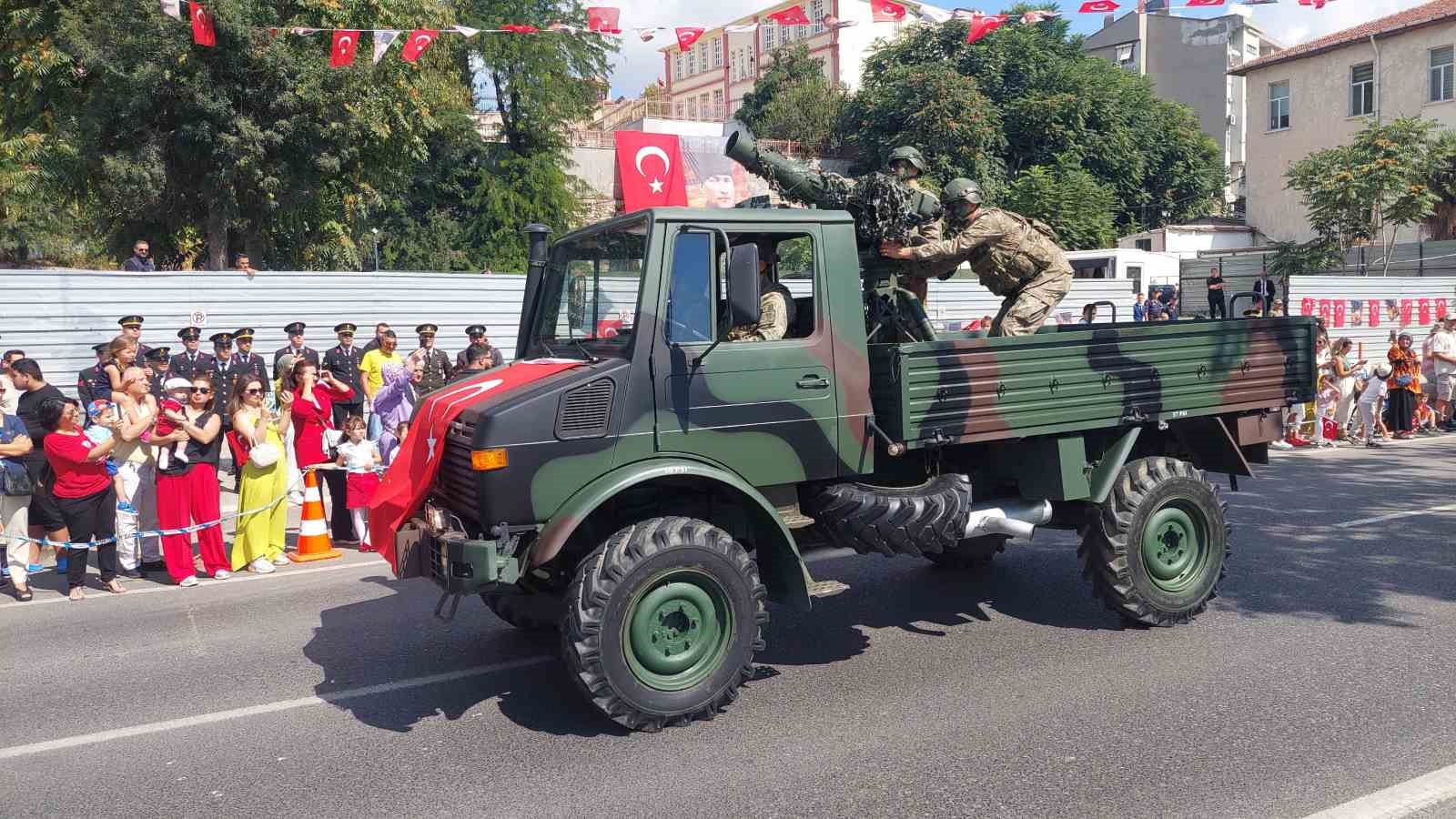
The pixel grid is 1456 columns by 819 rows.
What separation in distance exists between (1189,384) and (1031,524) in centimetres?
145

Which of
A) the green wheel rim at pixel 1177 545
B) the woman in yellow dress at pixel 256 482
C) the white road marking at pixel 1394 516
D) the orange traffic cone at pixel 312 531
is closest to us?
the green wheel rim at pixel 1177 545

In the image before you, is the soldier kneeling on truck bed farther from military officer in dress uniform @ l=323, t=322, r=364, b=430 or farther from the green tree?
the green tree

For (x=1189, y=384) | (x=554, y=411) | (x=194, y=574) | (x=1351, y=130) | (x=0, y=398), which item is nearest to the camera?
(x=554, y=411)

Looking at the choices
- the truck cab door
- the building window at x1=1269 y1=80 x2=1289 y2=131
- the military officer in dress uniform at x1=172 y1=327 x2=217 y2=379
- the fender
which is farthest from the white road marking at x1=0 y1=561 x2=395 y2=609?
the building window at x1=1269 y1=80 x2=1289 y2=131

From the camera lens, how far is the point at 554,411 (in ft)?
16.1

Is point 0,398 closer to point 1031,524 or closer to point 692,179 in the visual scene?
point 1031,524

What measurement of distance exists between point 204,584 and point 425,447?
437 centimetres

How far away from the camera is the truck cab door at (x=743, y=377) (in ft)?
17.1

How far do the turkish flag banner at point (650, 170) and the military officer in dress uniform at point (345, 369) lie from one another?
23781mm

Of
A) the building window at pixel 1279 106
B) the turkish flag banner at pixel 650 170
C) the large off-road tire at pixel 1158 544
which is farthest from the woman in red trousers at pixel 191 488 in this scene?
the building window at pixel 1279 106

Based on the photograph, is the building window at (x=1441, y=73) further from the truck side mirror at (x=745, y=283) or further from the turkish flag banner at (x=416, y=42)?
the truck side mirror at (x=745, y=283)

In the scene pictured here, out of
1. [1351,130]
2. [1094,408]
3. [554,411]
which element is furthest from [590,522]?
[1351,130]

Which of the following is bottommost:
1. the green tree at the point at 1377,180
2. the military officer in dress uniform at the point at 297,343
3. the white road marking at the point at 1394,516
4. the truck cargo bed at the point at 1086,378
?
the white road marking at the point at 1394,516

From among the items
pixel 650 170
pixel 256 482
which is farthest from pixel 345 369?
pixel 650 170
